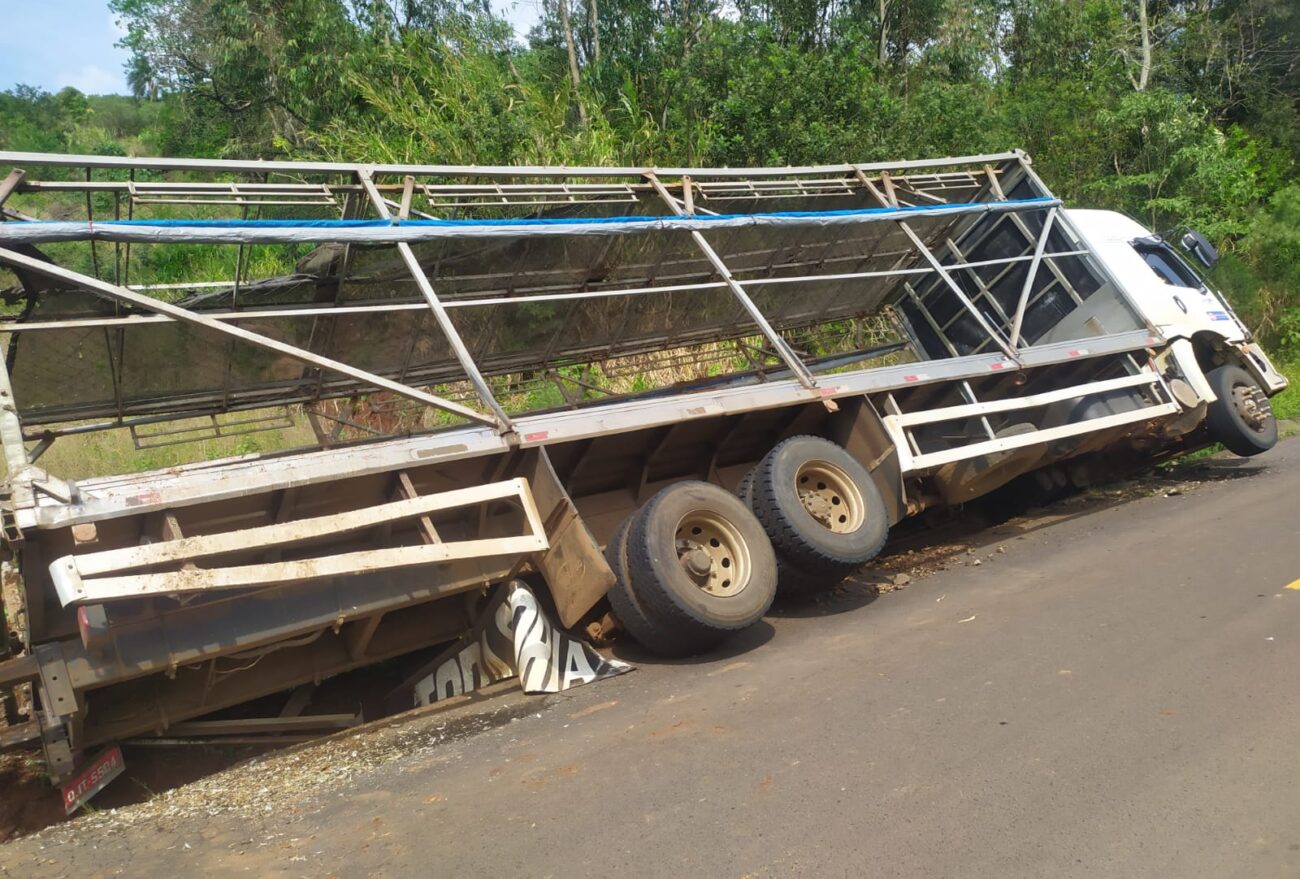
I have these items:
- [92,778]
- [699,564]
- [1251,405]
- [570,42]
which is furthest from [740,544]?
[570,42]

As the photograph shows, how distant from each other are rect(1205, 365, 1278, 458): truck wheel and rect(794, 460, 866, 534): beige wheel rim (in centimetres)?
502

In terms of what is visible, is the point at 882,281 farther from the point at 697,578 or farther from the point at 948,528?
the point at 697,578

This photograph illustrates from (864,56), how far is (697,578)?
1671 centimetres

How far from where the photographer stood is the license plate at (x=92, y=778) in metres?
5.15

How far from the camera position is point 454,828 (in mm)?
4105

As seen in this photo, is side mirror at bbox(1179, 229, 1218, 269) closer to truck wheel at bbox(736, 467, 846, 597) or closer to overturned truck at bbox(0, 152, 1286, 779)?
overturned truck at bbox(0, 152, 1286, 779)

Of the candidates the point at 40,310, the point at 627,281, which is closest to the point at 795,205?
the point at 627,281

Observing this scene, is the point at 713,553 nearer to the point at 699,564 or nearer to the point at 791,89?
the point at 699,564

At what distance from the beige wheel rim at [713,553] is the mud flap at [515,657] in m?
0.69

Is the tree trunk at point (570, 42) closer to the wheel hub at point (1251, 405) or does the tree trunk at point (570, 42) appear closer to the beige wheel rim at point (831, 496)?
the wheel hub at point (1251, 405)

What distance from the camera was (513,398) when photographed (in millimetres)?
10336

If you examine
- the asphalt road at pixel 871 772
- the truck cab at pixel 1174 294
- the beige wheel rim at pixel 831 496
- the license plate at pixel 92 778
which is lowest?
the asphalt road at pixel 871 772

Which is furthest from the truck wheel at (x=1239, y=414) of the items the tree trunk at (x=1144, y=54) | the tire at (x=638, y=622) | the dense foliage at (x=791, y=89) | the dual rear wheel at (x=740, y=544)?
the tree trunk at (x=1144, y=54)

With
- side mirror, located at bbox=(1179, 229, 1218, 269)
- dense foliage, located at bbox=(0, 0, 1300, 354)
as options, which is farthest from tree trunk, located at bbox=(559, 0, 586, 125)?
side mirror, located at bbox=(1179, 229, 1218, 269)
